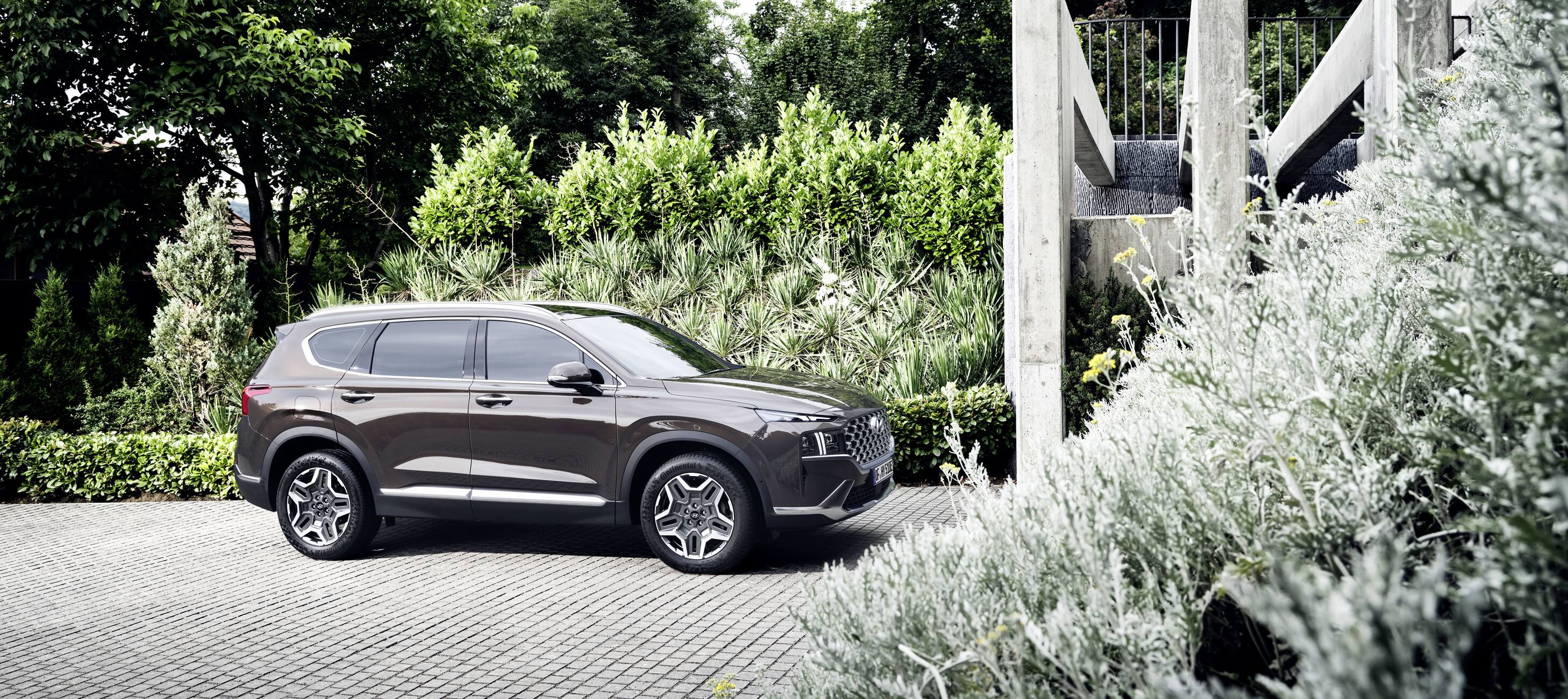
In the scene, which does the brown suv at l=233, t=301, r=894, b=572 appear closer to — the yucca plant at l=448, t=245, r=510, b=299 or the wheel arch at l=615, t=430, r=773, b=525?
the wheel arch at l=615, t=430, r=773, b=525

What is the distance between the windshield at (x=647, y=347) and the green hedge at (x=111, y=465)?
558 cm

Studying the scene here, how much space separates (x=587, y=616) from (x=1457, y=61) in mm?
6797

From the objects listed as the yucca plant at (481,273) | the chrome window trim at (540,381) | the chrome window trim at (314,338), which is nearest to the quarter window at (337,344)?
the chrome window trim at (314,338)

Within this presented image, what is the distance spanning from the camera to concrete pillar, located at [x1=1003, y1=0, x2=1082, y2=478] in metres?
8.81

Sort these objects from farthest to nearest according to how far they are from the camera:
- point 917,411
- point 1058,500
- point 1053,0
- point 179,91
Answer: point 179,91 → point 917,411 → point 1053,0 → point 1058,500

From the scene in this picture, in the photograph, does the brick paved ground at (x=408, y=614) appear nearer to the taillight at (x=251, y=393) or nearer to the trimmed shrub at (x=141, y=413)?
the taillight at (x=251, y=393)

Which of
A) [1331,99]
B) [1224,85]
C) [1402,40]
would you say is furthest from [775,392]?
[1331,99]

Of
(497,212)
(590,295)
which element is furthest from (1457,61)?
(497,212)

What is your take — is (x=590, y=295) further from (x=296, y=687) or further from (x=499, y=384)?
(x=296, y=687)

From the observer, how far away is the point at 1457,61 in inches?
270

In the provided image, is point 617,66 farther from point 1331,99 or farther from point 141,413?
point 1331,99

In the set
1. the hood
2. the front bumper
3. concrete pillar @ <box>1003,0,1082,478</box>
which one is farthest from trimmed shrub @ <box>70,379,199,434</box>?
concrete pillar @ <box>1003,0,1082,478</box>

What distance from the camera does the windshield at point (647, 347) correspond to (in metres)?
7.10

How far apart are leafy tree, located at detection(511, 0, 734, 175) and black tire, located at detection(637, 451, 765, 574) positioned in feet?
82.2
